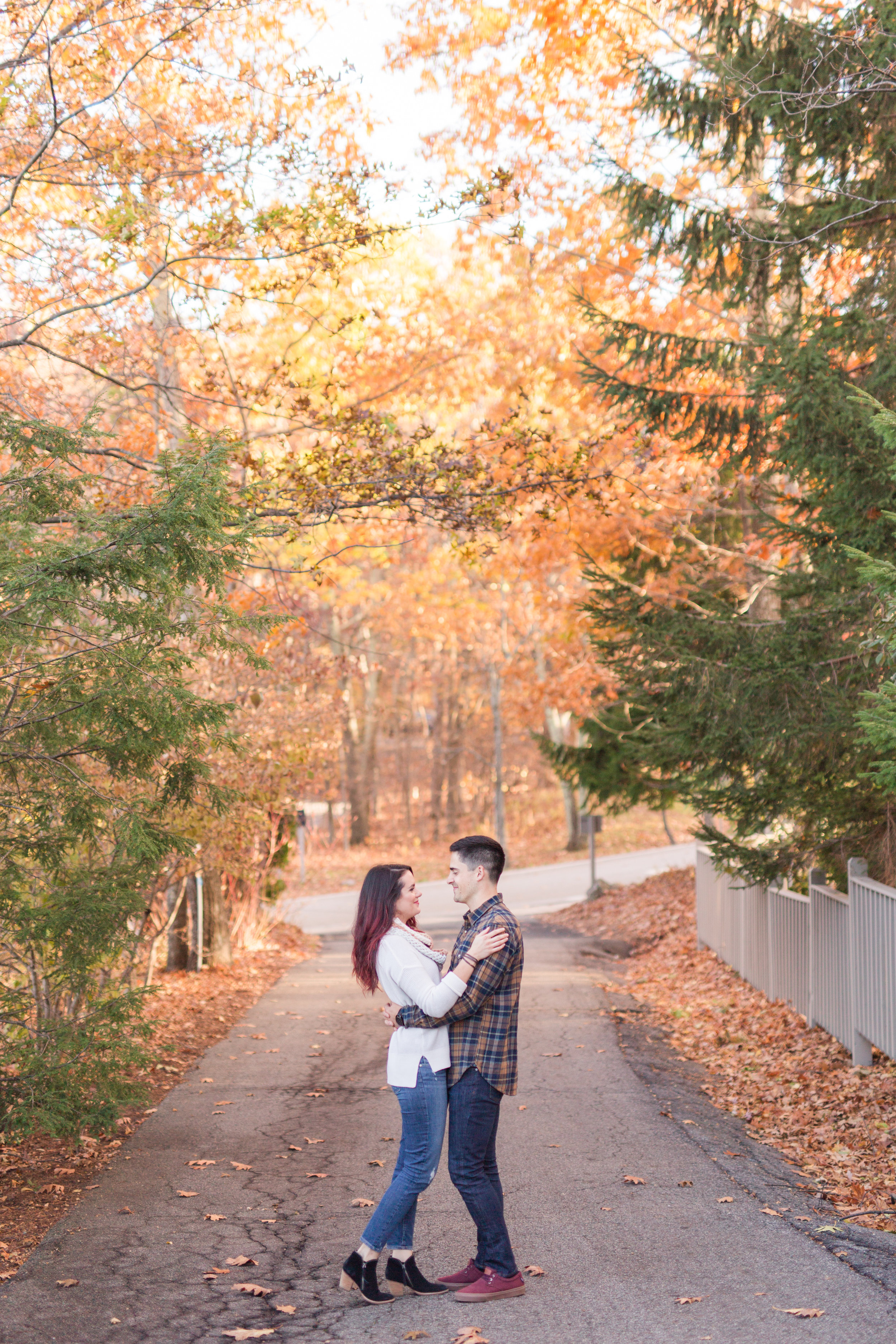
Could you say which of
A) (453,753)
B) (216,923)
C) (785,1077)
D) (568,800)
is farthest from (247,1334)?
(453,753)

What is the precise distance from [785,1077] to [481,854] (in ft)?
16.1

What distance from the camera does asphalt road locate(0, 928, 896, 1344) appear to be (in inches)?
171

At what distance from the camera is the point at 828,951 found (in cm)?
894

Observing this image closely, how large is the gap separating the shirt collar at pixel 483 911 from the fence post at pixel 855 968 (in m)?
4.34

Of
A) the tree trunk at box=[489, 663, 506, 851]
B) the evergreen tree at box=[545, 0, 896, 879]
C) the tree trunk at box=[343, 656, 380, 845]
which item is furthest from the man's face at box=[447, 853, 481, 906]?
the tree trunk at box=[343, 656, 380, 845]

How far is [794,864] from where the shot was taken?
31.6ft

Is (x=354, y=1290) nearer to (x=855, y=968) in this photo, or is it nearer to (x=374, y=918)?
(x=374, y=918)

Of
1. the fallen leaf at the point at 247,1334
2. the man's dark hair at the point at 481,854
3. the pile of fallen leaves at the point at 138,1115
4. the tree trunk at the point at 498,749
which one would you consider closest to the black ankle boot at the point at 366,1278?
the fallen leaf at the point at 247,1334

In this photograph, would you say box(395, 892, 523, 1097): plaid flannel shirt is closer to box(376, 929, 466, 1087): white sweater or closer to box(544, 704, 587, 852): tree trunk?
box(376, 929, 466, 1087): white sweater

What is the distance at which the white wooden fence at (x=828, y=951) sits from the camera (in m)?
7.52

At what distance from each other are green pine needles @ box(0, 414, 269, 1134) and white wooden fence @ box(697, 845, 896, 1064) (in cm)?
433

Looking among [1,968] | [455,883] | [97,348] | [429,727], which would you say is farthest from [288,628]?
[429,727]

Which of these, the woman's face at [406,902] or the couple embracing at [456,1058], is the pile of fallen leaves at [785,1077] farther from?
the woman's face at [406,902]

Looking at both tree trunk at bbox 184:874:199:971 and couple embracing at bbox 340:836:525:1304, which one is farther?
tree trunk at bbox 184:874:199:971
